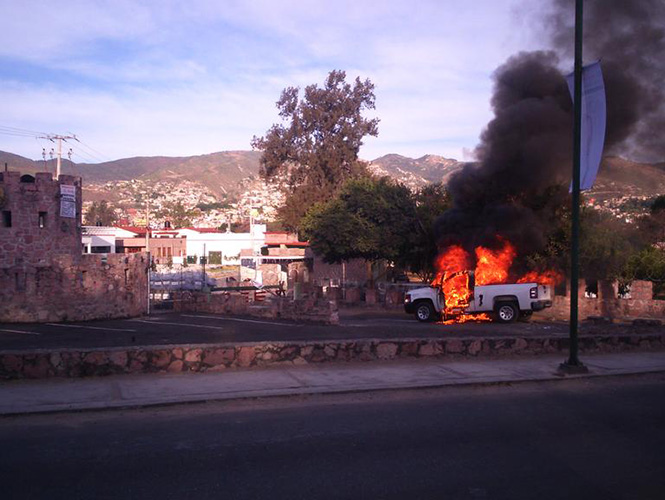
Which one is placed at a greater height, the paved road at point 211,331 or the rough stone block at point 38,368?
the rough stone block at point 38,368

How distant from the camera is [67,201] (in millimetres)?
26922


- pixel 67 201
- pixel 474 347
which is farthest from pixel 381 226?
pixel 474 347

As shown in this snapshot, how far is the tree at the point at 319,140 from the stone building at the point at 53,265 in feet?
73.8

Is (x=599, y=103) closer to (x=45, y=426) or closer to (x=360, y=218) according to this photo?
(x=45, y=426)

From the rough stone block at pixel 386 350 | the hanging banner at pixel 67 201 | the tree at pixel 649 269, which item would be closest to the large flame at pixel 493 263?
the tree at pixel 649 269

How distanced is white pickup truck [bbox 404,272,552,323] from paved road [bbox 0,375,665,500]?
12.1 m

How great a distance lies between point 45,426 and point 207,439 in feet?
7.07

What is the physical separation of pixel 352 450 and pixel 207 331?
11.9 m

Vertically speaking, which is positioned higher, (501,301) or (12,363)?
(501,301)

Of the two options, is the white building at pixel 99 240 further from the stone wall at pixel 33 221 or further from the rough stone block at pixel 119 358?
the rough stone block at pixel 119 358

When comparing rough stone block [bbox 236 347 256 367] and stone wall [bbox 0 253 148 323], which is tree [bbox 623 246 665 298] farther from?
rough stone block [bbox 236 347 256 367]

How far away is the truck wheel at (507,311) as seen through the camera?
21.8 metres

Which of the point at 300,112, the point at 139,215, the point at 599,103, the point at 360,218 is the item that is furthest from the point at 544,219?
the point at 139,215

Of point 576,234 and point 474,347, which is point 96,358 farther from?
point 576,234
